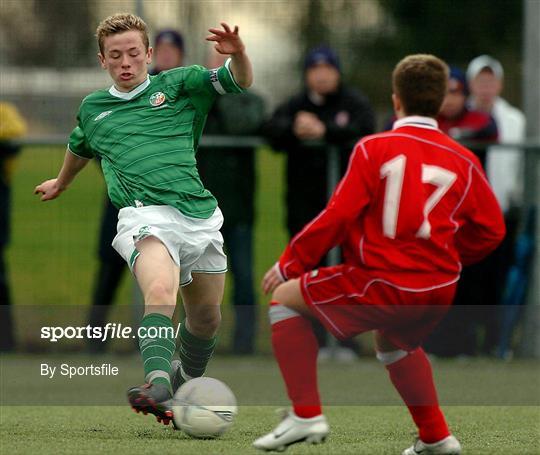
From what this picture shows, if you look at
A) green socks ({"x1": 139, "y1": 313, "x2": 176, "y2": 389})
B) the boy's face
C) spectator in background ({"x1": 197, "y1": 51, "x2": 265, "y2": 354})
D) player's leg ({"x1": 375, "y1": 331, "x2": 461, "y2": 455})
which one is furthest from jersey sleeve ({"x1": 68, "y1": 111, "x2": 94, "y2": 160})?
spectator in background ({"x1": 197, "y1": 51, "x2": 265, "y2": 354})

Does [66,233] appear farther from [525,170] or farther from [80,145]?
[80,145]

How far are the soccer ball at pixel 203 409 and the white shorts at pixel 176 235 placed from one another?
1.91 feet

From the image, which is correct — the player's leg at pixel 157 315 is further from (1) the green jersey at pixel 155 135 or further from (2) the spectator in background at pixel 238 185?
(2) the spectator in background at pixel 238 185

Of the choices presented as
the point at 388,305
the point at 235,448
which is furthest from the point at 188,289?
the point at 388,305

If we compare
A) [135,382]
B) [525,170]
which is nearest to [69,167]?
[135,382]

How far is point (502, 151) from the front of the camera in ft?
31.4

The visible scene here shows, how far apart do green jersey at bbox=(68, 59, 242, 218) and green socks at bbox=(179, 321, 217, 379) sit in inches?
25.2

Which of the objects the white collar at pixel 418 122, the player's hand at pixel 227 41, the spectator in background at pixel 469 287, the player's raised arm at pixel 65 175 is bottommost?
the spectator in background at pixel 469 287

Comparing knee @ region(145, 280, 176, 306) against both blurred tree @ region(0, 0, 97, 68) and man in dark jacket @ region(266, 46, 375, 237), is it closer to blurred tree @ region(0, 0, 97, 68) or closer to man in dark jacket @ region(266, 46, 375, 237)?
man in dark jacket @ region(266, 46, 375, 237)

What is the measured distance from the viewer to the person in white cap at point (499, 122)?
31.3ft

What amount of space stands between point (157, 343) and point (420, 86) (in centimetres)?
150

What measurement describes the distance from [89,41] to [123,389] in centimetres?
332

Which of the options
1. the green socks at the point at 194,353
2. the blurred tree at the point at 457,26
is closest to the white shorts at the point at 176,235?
the green socks at the point at 194,353

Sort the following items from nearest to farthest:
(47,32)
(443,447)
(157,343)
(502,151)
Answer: (443,447) → (157,343) → (502,151) → (47,32)
